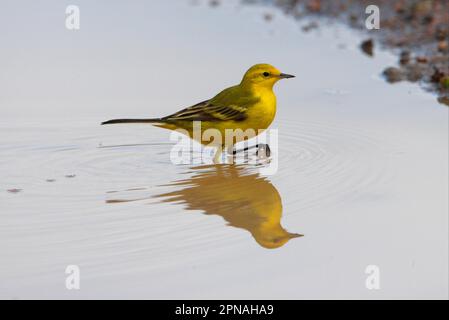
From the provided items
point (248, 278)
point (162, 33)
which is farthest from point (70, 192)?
point (162, 33)

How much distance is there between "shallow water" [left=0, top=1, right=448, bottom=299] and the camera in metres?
4.92

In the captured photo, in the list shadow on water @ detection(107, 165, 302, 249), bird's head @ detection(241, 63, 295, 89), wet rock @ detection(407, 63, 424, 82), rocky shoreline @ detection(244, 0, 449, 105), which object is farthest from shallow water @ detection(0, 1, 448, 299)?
bird's head @ detection(241, 63, 295, 89)

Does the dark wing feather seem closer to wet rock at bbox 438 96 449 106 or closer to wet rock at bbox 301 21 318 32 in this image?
wet rock at bbox 438 96 449 106

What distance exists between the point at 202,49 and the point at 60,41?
1785 millimetres

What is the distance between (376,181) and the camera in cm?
654

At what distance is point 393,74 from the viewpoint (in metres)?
9.61

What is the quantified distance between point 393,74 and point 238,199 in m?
3.82

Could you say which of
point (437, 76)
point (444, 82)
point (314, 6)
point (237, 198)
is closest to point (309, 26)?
point (314, 6)

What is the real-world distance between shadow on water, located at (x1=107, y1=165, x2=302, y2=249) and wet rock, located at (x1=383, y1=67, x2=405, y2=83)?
113 inches

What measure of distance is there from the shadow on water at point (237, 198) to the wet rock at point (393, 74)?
2876mm

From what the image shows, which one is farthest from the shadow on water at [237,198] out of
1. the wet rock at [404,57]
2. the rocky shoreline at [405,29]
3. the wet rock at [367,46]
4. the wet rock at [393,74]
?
the wet rock at [367,46]

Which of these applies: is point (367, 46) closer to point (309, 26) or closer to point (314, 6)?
point (309, 26)

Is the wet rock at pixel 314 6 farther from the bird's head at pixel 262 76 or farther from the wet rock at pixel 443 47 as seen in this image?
the bird's head at pixel 262 76

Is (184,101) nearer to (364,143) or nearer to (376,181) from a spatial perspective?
(364,143)
